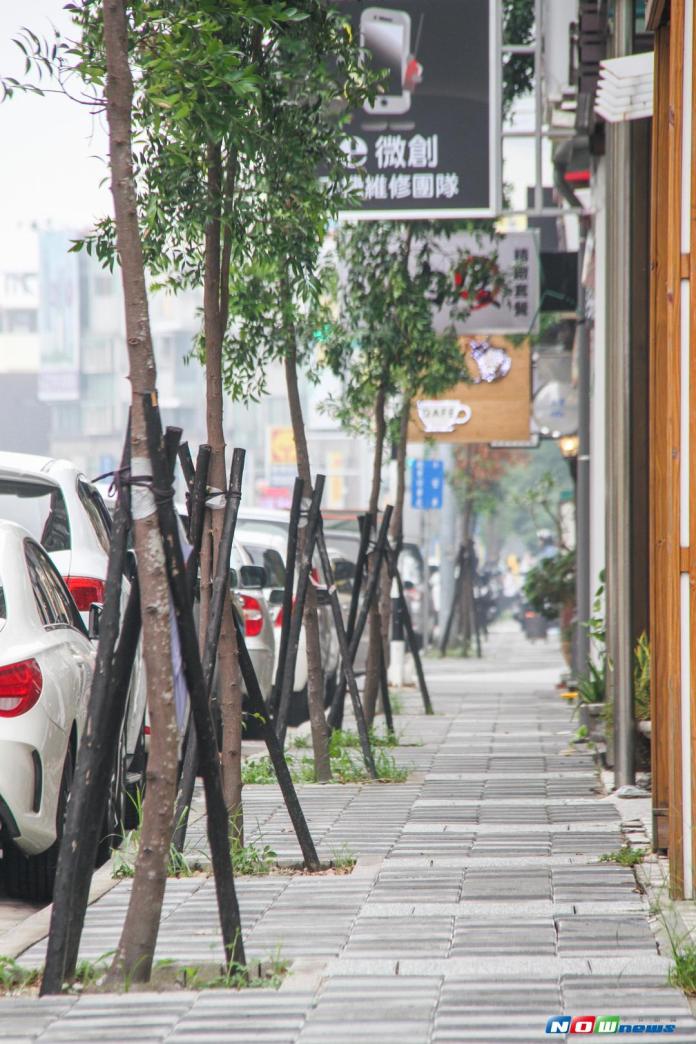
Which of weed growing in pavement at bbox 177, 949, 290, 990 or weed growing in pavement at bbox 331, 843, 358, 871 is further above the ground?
weed growing in pavement at bbox 177, 949, 290, 990

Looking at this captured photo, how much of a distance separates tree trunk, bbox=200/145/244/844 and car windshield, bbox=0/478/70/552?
1265 millimetres

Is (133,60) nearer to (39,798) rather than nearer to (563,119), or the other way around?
(39,798)

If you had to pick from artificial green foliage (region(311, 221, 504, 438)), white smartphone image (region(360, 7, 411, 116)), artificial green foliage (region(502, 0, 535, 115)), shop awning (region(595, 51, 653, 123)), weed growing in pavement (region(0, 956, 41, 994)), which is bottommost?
weed growing in pavement (region(0, 956, 41, 994))

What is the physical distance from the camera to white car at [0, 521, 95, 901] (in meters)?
6.39

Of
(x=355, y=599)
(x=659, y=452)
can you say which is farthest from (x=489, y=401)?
(x=659, y=452)

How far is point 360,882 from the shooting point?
6527 mm

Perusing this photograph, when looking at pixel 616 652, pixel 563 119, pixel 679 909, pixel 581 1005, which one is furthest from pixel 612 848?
pixel 563 119

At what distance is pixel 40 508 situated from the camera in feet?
30.0

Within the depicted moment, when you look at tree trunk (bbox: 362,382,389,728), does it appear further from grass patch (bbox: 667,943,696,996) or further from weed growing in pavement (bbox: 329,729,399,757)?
grass patch (bbox: 667,943,696,996)

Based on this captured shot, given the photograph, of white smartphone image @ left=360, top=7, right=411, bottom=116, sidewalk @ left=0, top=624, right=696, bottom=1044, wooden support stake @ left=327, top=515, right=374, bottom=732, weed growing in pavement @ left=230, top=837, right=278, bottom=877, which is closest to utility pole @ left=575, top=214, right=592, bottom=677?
wooden support stake @ left=327, top=515, right=374, bottom=732

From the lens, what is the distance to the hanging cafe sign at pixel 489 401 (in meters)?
19.8

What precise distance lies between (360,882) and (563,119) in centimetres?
885

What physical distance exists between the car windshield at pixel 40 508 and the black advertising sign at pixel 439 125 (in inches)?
131
